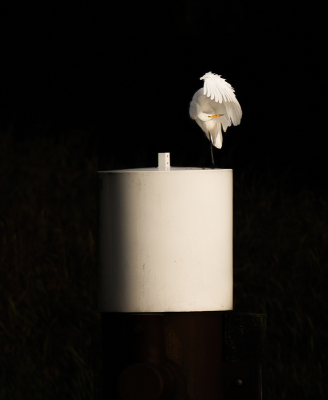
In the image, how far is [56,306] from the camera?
13.9ft

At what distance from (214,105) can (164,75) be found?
4033mm

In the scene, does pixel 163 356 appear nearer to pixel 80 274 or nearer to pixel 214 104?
pixel 214 104

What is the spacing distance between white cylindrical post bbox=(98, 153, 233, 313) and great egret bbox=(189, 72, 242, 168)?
0.44 meters

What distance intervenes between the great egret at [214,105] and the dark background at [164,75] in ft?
9.85

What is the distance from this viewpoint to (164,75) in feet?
21.5

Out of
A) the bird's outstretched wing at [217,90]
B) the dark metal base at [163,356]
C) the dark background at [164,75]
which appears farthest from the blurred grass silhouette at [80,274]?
the bird's outstretched wing at [217,90]

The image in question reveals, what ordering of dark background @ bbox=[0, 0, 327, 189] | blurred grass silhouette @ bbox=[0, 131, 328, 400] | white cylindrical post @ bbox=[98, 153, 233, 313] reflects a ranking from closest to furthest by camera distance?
1. white cylindrical post @ bbox=[98, 153, 233, 313]
2. blurred grass silhouette @ bbox=[0, 131, 328, 400]
3. dark background @ bbox=[0, 0, 327, 189]

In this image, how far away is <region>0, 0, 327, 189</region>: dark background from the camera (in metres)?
6.05

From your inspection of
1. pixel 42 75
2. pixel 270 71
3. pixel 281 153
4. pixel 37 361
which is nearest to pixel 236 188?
pixel 281 153

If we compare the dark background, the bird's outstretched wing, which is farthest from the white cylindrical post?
the dark background

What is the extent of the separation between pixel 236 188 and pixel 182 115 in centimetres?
150

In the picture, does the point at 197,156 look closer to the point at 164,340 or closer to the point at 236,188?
the point at 236,188

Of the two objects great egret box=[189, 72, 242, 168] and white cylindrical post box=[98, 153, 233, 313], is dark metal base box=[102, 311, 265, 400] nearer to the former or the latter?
white cylindrical post box=[98, 153, 233, 313]

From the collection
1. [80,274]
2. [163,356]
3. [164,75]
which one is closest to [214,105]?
[163,356]
